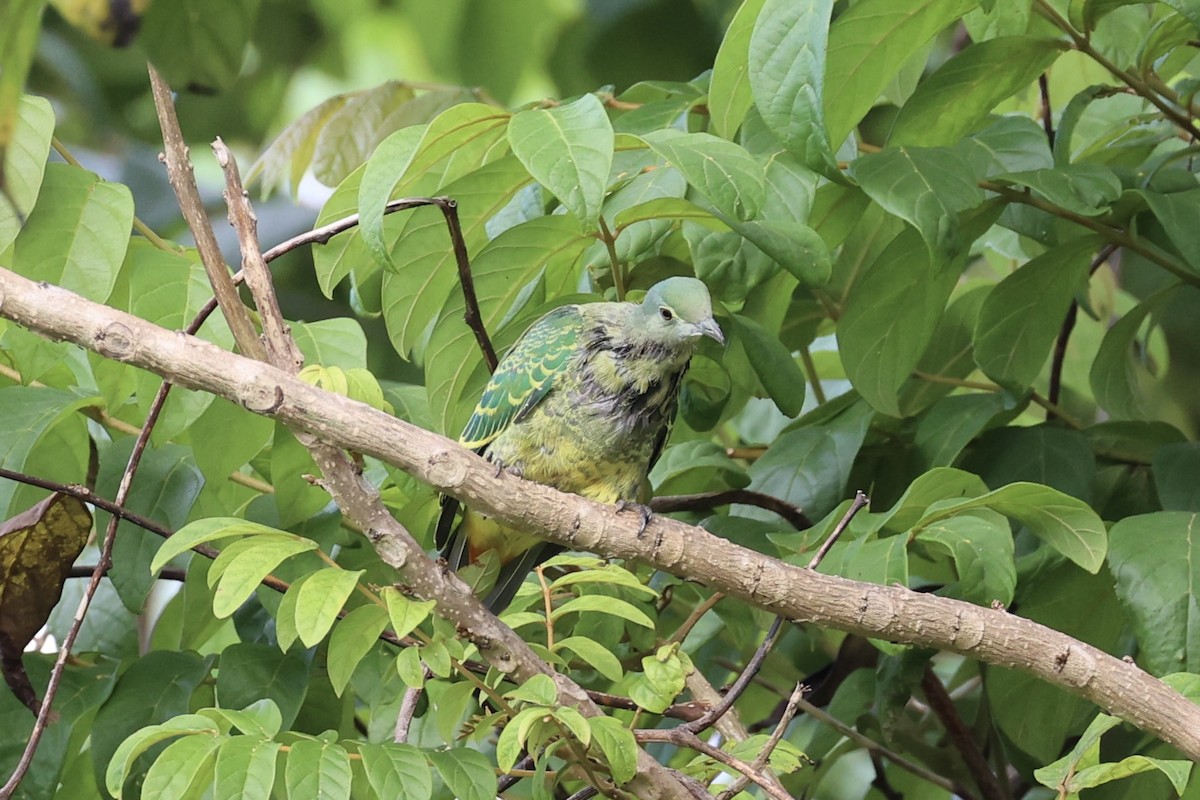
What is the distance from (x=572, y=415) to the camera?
104 inches

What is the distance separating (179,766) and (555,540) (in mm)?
620

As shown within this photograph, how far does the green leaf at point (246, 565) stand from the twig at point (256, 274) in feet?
0.79

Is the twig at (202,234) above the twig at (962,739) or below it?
above

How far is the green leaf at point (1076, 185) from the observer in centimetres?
210

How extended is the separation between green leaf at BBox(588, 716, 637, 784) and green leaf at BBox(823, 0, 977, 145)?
1.17 metres

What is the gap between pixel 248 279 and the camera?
164 centimetres

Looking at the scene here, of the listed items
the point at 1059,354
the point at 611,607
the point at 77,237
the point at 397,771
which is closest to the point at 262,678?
the point at 397,771

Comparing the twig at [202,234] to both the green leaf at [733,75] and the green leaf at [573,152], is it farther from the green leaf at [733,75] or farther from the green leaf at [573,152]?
the green leaf at [733,75]

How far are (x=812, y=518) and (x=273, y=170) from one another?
1699 millimetres

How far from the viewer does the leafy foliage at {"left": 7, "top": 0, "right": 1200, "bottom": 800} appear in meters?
1.67

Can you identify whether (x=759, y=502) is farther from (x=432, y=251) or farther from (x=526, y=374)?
(x=432, y=251)

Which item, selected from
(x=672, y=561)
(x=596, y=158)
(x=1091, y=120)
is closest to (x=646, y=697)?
(x=672, y=561)

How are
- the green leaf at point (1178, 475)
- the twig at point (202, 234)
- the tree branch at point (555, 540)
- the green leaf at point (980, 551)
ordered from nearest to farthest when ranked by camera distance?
the tree branch at point (555, 540) → the twig at point (202, 234) → the green leaf at point (980, 551) → the green leaf at point (1178, 475)

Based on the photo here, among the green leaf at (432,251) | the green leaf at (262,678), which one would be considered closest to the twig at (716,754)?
the green leaf at (262,678)
